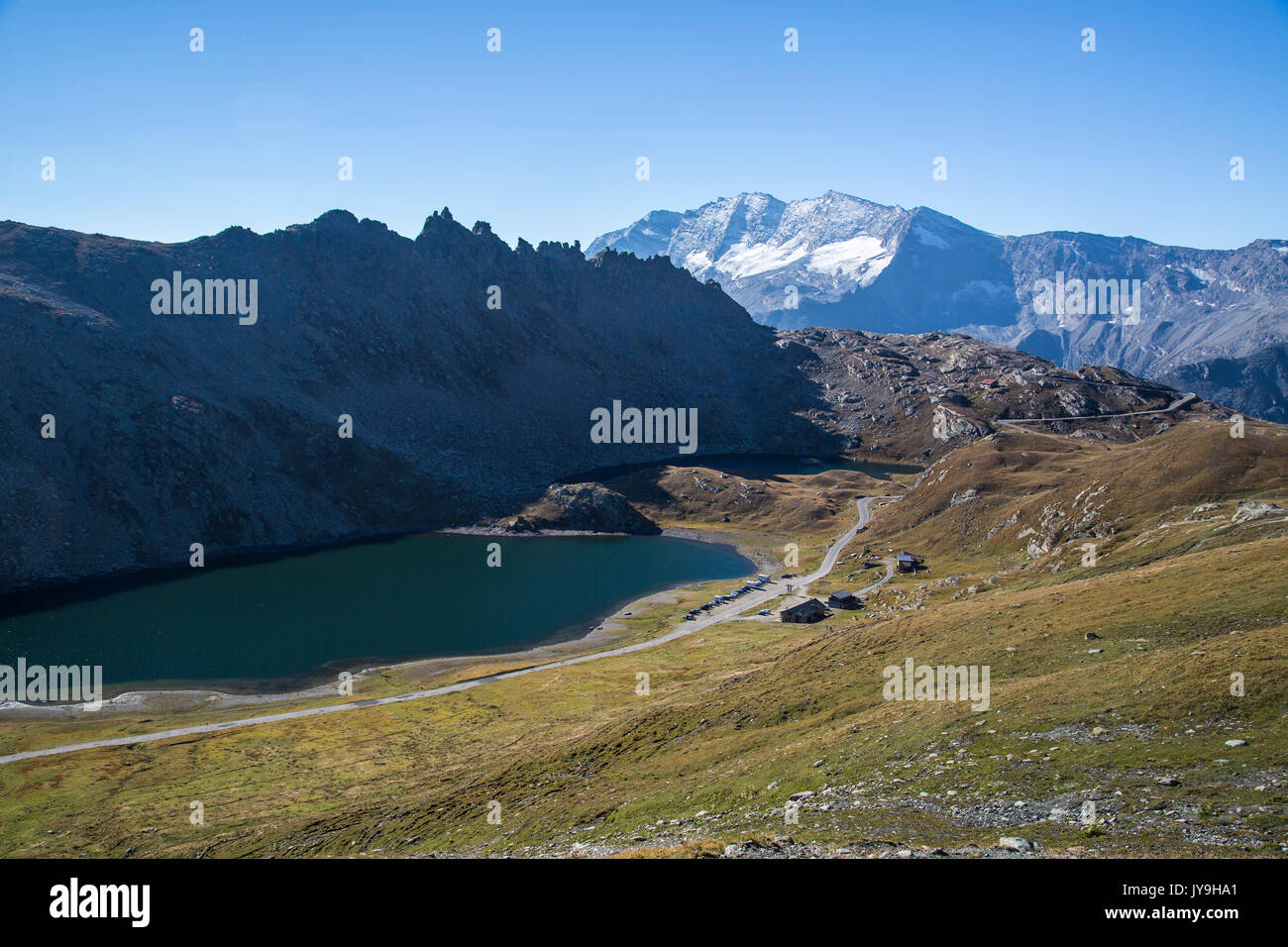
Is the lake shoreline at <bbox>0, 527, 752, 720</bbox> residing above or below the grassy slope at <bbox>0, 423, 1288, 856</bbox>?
below

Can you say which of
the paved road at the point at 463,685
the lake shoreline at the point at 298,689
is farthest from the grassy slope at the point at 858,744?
the lake shoreline at the point at 298,689

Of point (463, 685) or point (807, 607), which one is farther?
A: point (807, 607)

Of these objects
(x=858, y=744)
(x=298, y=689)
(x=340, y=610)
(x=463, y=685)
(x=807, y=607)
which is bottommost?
(x=298, y=689)

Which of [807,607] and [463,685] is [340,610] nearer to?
[463,685]

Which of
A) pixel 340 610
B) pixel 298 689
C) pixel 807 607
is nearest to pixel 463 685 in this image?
pixel 298 689

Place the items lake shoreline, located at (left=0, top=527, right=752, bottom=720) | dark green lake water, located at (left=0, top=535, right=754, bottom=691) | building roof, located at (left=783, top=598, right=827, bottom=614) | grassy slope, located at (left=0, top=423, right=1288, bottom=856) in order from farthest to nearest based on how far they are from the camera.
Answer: building roof, located at (left=783, top=598, right=827, bottom=614)
dark green lake water, located at (left=0, top=535, right=754, bottom=691)
lake shoreline, located at (left=0, top=527, right=752, bottom=720)
grassy slope, located at (left=0, top=423, right=1288, bottom=856)

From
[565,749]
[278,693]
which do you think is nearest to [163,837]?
[565,749]

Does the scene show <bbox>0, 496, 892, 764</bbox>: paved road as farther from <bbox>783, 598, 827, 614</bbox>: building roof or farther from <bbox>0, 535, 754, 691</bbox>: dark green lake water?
<bbox>0, 535, 754, 691</bbox>: dark green lake water

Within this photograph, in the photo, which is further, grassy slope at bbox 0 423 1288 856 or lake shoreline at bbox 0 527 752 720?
lake shoreline at bbox 0 527 752 720

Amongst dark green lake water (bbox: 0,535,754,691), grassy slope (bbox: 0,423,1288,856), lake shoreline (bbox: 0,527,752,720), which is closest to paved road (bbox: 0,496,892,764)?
grassy slope (bbox: 0,423,1288,856)
